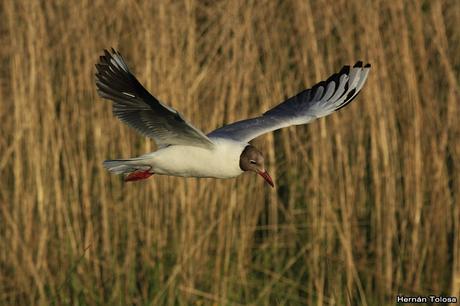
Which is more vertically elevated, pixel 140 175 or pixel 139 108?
pixel 139 108

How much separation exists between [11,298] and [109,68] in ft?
4.96

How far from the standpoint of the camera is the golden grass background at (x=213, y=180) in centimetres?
515

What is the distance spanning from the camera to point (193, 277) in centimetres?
514

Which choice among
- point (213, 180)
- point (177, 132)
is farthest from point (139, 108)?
point (213, 180)

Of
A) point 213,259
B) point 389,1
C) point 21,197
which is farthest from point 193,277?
point 389,1

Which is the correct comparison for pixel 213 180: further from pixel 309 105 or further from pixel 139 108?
pixel 139 108

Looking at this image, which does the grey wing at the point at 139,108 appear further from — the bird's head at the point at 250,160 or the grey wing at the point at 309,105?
the grey wing at the point at 309,105

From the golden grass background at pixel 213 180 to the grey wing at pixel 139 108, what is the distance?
735 mm

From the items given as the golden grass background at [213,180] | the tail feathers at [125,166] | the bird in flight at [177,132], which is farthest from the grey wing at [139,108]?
the golden grass background at [213,180]

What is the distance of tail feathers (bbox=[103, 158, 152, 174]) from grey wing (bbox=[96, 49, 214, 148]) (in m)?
0.13

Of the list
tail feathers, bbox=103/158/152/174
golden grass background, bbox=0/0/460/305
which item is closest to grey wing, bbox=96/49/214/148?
tail feathers, bbox=103/158/152/174

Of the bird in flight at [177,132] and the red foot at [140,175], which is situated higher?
the bird in flight at [177,132]

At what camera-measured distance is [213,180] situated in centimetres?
529

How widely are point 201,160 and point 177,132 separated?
154mm
